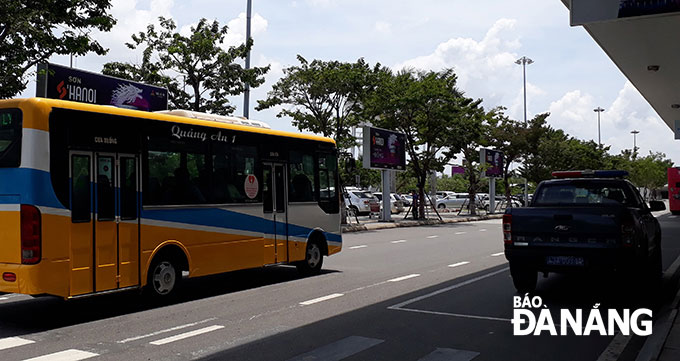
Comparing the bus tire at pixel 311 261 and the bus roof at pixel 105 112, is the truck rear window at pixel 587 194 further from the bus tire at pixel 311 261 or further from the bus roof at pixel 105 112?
the bus roof at pixel 105 112

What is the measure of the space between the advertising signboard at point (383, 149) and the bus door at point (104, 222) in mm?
21928

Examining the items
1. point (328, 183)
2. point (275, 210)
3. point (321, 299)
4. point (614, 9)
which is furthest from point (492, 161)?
point (321, 299)

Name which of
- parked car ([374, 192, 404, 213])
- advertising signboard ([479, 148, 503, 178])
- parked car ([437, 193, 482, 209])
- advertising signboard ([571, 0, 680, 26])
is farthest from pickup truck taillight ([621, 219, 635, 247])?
parked car ([437, 193, 482, 209])

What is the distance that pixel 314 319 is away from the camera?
8266 millimetres

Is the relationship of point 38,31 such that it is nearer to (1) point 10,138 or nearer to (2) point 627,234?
(1) point 10,138

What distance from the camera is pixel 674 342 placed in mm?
6574

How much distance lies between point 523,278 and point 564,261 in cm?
117

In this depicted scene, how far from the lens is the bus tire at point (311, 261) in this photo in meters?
12.8

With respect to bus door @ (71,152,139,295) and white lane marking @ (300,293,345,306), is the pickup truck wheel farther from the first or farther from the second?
bus door @ (71,152,139,295)

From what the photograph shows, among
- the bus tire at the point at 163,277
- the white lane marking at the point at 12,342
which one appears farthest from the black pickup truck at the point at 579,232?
the white lane marking at the point at 12,342

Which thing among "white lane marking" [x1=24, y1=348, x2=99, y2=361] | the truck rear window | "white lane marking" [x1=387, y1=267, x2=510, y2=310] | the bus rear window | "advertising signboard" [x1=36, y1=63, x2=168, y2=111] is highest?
"advertising signboard" [x1=36, y1=63, x2=168, y2=111]

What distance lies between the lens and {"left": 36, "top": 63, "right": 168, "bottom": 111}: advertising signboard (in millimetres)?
18891

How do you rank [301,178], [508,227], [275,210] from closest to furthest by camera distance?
[508,227]
[275,210]
[301,178]

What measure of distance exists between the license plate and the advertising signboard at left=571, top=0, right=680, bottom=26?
11.3ft
